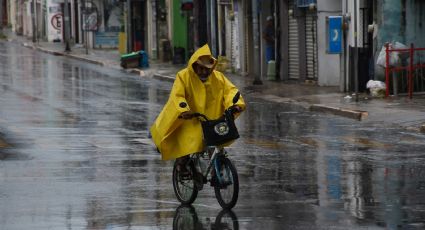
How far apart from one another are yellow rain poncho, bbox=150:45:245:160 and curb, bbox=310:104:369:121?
11.4 meters

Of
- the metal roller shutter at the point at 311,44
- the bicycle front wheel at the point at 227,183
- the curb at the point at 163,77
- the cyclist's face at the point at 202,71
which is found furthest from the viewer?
the curb at the point at 163,77

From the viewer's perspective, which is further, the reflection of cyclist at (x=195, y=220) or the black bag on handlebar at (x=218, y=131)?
the black bag on handlebar at (x=218, y=131)

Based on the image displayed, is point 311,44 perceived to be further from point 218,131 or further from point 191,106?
point 218,131

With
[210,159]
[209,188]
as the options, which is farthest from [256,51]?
[210,159]

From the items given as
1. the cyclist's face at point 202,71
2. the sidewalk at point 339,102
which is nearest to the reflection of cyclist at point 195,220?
the cyclist's face at point 202,71

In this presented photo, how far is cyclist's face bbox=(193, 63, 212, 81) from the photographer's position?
1154cm

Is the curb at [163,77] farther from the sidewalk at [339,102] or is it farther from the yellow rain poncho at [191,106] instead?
the yellow rain poncho at [191,106]

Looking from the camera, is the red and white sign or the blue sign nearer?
the blue sign

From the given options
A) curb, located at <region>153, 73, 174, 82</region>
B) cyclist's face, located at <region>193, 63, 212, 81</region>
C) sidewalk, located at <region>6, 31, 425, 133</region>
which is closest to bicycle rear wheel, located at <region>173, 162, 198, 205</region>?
cyclist's face, located at <region>193, 63, 212, 81</region>

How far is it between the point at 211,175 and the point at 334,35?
17329 mm

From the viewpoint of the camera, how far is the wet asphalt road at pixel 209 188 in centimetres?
1086

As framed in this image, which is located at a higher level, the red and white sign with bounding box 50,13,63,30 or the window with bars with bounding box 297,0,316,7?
the window with bars with bounding box 297,0,316,7

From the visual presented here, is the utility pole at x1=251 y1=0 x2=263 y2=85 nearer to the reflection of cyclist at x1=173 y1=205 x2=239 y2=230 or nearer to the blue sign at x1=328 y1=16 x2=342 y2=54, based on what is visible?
Answer: the blue sign at x1=328 y1=16 x2=342 y2=54

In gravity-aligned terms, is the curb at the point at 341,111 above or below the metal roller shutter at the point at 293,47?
below
